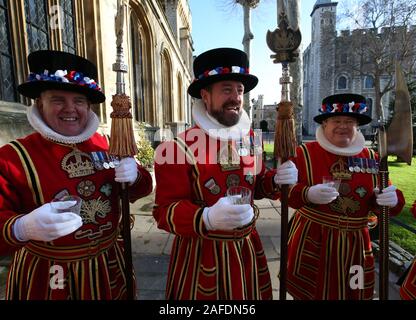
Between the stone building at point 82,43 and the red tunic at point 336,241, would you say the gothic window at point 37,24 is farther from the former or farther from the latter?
the red tunic at point 336,241

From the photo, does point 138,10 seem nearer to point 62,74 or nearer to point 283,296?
point 62,74

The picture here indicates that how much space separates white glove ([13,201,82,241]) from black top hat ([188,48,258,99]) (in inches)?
49.8

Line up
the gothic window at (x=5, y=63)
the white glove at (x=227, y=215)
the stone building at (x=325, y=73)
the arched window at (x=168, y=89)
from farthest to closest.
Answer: the stone building at (x=325, y=73) < the arched window at (x=168, y=89) < the gothic window at (x=5, y=63) < the white glove at (x=227, y=215)

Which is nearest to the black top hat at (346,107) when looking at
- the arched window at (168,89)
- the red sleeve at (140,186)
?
the red sleeve at (140,186)

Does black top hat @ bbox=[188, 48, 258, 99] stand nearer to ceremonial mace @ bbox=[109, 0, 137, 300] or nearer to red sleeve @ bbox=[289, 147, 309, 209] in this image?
ceremonial mace @ bbox=[109, 0, 137, 300]

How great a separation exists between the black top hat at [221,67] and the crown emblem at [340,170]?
1.11m

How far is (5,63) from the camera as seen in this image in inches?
167

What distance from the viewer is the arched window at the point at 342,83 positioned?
39669mm

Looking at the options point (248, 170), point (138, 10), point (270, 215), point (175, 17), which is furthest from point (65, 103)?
point (175, 17)

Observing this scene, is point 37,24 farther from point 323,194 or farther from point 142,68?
point 142,68

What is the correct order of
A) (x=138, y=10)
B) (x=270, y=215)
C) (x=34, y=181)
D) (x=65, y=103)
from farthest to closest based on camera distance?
1. (x=138, y=10)
2. (x=270, y=215)
3. (x=65, y=103)
4. (x=34, y=181)

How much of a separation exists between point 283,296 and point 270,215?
3.87m

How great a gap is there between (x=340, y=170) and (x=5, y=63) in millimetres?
5170

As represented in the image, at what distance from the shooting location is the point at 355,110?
7.66 ft
